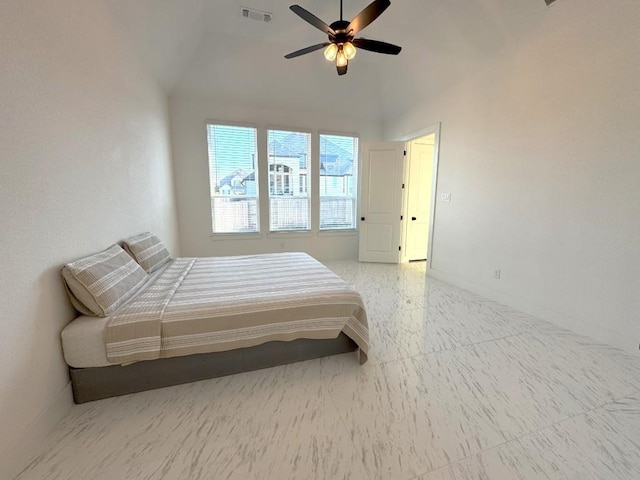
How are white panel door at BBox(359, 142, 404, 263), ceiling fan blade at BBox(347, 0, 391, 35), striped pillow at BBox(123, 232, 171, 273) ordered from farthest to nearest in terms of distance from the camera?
white panel door at BBox(359, 142, 404, 263)
striped pillow at BBox(123, 232, 171, 273)
ceiling fan blade at BBox(347, 0, 391, 35)

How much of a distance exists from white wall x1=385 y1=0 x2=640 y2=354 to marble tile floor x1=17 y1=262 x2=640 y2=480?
572mm

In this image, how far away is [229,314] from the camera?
5.54ft

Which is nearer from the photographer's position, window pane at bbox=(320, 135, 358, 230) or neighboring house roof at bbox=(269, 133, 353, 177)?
neighboring house roof at bbox=(269, 133, 353, 177)

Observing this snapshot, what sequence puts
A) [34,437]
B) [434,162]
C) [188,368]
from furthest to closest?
[434,162] → [188,368] → [34,437]

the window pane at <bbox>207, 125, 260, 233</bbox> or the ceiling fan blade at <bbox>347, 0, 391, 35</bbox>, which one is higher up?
the ceiling fan blade at <bbox>347, 0, 391, 35</bbox>

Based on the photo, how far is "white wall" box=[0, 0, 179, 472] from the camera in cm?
119

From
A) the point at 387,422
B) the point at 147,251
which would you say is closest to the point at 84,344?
the point at 147,251

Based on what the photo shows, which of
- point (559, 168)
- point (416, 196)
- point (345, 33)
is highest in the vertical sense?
point (345, 33)

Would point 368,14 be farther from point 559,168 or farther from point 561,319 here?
point 561,319

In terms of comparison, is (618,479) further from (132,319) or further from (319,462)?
(132,319)

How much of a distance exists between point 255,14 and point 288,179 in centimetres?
236

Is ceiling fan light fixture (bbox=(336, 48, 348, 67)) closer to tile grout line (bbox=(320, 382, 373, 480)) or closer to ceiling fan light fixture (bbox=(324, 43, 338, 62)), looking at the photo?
ceiling fan light fixture (bbox=(324, 43, 338, 62))

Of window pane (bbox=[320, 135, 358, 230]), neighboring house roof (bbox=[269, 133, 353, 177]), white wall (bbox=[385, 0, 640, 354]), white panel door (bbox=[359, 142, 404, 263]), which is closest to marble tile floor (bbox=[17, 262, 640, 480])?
white wall (bbox=[385, 0, 640, 354])

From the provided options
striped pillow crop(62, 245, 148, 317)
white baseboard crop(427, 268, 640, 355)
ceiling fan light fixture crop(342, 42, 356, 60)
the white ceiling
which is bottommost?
white baseboard crop(427, 268, 640, 355)
